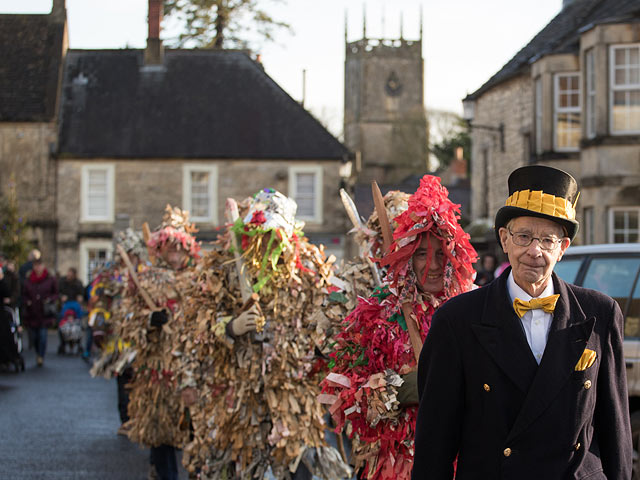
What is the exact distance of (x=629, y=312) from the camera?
7.81m

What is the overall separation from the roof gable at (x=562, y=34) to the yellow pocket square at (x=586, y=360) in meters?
18.4

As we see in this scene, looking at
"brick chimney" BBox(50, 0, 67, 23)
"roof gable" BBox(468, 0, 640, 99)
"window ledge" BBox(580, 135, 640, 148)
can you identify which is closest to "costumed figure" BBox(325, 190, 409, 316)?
"window ledge" BBox(580, 135, 640, 148)

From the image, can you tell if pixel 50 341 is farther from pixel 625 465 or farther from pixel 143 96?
pixel 625 465

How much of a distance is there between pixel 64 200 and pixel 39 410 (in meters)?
21.2

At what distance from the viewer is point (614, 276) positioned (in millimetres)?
7980

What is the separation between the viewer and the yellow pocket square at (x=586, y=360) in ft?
12.0

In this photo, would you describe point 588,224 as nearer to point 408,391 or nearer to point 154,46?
point 408,391

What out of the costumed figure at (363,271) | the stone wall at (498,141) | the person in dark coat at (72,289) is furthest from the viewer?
the stone wall at (498,141)

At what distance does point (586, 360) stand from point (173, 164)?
3018 cm

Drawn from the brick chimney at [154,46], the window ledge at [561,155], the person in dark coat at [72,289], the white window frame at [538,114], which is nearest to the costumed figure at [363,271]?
the person in dark coat at [72,289]

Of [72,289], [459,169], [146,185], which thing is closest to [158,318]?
[72,289]

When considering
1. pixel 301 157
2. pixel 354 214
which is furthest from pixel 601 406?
pixel 301 157

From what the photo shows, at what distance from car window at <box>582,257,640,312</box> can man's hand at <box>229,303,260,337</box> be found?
8.58ft

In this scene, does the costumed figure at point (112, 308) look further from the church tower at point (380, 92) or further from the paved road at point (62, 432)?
the church tower at point (380, 92)
